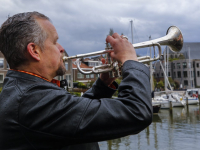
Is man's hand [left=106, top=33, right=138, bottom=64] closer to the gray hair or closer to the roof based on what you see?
the gray hair

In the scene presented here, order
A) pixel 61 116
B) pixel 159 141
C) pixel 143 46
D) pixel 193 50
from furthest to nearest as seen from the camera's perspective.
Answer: pixel 193 50 < pixel 159 141 < pixel 143 46 < pixel 61 116

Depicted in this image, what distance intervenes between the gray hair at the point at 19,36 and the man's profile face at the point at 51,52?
0.05 metres

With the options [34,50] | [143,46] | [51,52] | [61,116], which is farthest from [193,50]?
[61,116]

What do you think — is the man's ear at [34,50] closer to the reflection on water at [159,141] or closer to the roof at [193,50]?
the reflection on water at [159,141]

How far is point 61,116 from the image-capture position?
144 centimetres

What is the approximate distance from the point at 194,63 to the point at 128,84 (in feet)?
241

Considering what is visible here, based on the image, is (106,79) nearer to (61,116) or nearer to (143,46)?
(143,46)

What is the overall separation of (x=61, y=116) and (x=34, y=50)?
53 cm

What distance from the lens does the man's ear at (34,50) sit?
1646 mm

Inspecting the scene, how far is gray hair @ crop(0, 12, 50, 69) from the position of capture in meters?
1.64

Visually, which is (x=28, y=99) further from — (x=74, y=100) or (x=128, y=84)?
(x=128, y=84)

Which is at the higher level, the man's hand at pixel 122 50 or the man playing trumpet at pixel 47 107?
the man's hand at pixel 122 50

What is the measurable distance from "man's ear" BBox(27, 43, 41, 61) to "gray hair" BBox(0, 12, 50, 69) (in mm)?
21

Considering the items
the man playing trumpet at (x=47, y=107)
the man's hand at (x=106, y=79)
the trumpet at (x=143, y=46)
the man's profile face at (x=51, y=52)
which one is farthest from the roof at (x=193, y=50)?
the man playing trumpet at (x=47, y=107)
